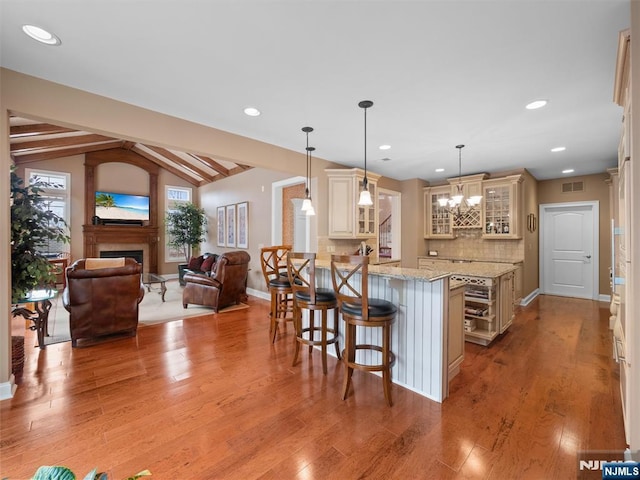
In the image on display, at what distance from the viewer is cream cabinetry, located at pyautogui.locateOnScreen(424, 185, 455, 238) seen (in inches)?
239

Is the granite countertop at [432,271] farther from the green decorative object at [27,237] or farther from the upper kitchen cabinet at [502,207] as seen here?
the green decorative object at [27,237]

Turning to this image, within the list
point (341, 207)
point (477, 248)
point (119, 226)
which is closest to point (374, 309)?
point (341, 207)

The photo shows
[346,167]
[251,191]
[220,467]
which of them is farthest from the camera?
[251,191]

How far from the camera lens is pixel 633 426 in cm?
142

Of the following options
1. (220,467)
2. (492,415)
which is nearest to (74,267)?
(220,467)

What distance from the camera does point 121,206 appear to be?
7.88 m

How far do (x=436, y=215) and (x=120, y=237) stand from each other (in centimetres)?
836

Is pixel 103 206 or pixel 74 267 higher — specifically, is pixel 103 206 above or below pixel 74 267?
above

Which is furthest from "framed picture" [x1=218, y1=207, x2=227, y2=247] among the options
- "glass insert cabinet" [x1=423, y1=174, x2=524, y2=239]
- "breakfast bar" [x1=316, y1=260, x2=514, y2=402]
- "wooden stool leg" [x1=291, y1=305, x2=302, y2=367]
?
"breakfast bar" [x1=316, y1=260, x2=514, y2=402]

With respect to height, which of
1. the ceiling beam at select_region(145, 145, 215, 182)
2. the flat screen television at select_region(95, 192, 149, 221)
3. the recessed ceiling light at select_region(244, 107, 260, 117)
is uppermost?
the ceiling beam at select_region(145, 145, 215, 182)

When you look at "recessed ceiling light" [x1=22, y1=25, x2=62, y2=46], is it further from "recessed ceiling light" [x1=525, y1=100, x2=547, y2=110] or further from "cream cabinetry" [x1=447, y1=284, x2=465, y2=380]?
"recessed ceiling light" [x1=525, y1=100, x2=547, y2=110]

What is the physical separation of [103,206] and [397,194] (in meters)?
7.72

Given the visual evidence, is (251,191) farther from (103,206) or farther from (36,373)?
(36,373)

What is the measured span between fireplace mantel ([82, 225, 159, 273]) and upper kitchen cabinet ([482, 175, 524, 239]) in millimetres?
8766
